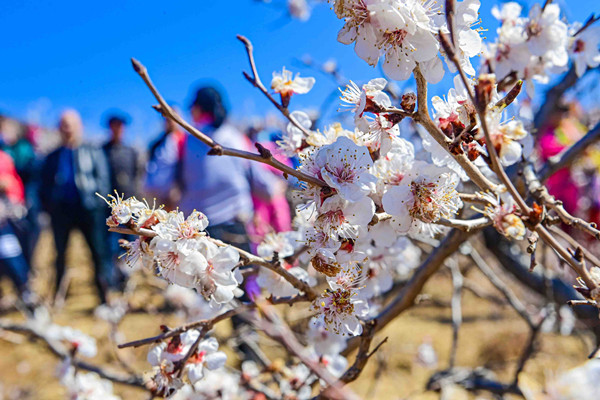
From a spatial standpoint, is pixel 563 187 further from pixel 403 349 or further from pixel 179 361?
pixel 179 361

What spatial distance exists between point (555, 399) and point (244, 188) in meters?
2.30

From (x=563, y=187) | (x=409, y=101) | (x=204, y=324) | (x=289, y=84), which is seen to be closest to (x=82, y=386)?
(x=204, y=324)

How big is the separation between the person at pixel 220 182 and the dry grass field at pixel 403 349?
109 centimetres

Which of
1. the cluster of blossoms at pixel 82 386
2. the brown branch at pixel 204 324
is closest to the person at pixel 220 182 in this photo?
the cluster of blossoms at pixel 82 386

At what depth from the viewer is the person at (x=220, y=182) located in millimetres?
2598

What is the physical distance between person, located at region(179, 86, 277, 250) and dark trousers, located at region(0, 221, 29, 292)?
213 cm

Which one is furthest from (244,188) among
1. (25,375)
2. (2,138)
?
(2,138)

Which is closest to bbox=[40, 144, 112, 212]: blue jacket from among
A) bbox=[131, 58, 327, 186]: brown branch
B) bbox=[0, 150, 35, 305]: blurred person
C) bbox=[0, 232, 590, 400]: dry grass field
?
bbox=[0, 150, 35, 305]: blurred person

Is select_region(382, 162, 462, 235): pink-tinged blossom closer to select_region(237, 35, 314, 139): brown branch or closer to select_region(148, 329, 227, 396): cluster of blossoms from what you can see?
select_region(237, 35, 314, 139): brown branch

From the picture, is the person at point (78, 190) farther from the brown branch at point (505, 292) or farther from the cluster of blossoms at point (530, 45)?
the cluster of blossoms at point (530, 45)

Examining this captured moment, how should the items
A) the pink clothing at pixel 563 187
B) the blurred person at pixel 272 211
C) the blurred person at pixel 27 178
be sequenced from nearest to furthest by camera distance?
the blurred person at pixel 272 211 < the pink clothing at pixel 563 187 < the blurred person at pixel 27 178

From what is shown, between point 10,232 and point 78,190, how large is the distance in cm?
71

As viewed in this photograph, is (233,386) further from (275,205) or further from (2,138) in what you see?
(2,138)

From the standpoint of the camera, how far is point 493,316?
14.5ft
